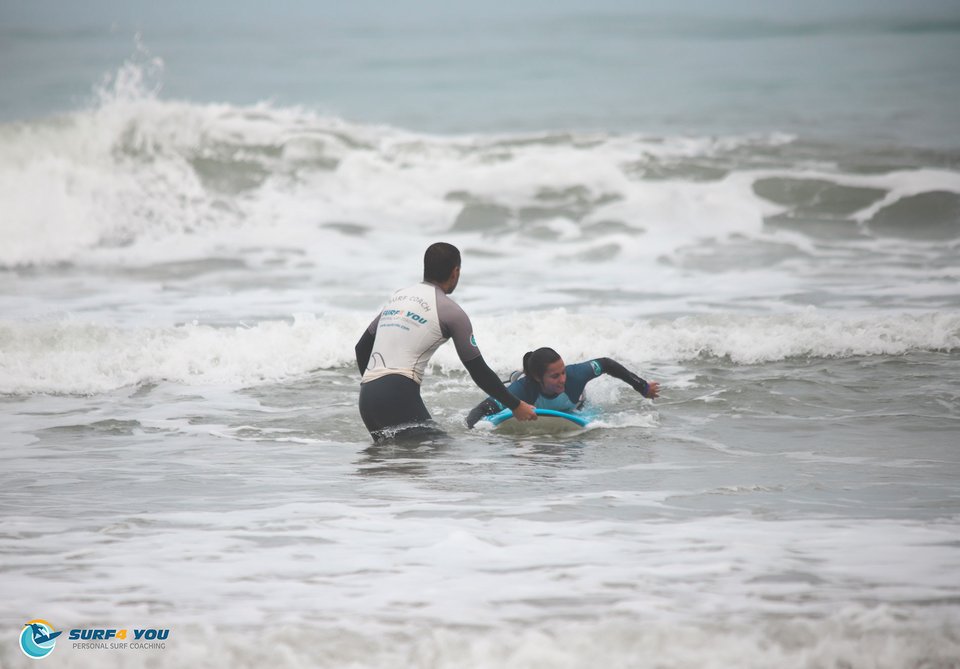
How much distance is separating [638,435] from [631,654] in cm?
388

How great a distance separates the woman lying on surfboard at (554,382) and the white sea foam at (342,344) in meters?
2.48

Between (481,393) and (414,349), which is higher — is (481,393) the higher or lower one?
the lower one

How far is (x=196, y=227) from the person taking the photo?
61.7 feet

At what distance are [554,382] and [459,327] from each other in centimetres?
116

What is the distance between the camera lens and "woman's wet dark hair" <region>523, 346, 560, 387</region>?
7.97m

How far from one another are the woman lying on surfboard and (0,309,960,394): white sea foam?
2481 mm

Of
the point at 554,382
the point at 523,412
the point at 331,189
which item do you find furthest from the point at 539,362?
the point at 331,189

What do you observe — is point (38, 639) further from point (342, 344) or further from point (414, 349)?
point (342, 344)

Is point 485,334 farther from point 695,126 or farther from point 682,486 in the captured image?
point 695,126

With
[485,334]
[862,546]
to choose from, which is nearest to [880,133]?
[485,334]

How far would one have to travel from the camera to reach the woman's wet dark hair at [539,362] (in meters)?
7.97

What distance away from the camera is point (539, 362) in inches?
314

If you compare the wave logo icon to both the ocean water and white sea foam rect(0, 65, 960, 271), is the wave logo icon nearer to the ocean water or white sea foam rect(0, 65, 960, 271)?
the ocean water

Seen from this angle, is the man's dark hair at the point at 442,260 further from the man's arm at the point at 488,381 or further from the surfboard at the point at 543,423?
the surfboard at the point at 543,423
